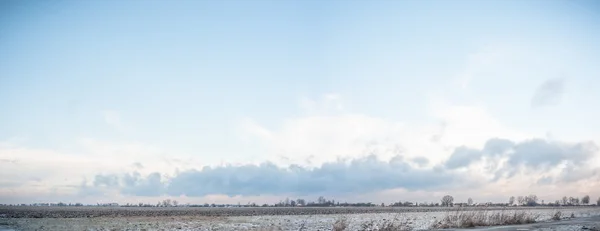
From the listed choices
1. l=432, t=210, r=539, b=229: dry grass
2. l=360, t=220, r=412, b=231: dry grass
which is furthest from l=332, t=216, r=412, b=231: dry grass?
l=432, t=210, r=539, b=229: dry grass

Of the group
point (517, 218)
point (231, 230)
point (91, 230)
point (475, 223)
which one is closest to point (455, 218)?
point (475, 223)

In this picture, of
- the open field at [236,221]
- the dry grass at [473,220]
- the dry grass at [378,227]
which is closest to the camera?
the dry grass at [378,227]

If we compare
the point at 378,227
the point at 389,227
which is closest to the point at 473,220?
the point at 378,227

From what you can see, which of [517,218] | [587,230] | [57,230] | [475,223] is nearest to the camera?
[587,230]

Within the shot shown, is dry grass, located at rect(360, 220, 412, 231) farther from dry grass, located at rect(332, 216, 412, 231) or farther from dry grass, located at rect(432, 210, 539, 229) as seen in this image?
dry grass, located at rect(432, 210, 539, 229)

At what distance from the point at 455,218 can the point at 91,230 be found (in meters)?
35.2

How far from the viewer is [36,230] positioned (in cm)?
4328

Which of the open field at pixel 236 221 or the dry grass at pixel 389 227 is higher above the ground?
the dry grass at pixel 389 227

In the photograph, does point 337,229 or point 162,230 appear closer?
point 337,229

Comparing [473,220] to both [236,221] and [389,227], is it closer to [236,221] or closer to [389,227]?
[389,227]

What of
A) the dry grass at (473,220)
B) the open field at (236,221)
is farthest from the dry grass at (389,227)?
the dry grass at (473,220)

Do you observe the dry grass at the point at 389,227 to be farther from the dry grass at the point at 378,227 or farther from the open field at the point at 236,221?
the open field at the point at 236,221

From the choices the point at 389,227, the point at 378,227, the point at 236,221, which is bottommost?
the point at 236,221

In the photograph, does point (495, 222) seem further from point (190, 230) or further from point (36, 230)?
point (36, 230)
